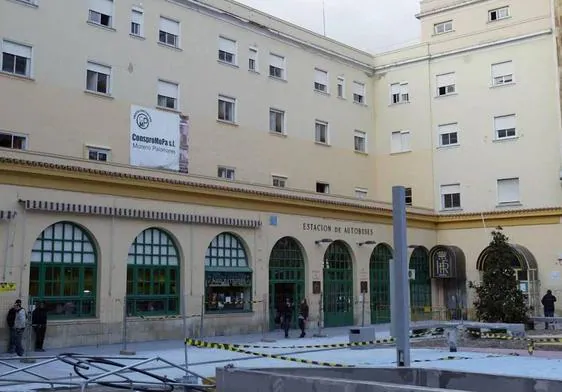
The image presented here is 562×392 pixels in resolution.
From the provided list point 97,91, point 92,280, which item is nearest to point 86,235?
point 92,280

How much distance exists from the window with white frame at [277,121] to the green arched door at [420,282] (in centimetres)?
1028

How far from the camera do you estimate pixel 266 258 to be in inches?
1273

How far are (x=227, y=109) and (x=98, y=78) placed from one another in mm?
7453

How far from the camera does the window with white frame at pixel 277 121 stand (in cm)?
3888

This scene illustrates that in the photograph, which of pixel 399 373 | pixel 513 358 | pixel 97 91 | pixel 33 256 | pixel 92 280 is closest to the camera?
pixel 399 373

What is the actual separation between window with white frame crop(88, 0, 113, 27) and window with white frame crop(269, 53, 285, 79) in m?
10.0

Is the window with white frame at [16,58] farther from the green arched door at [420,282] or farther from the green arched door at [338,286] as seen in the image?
the green arched door at [420,282]

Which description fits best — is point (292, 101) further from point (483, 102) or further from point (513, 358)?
point (513, 358)

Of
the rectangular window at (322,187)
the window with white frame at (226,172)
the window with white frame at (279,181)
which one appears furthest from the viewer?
the rectangular window at (322,187)

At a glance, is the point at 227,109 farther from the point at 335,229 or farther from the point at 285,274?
the point at 285,274

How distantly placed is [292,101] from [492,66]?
1172cm

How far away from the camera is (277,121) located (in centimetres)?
3931

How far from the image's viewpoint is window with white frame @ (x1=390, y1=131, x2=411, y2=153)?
1748 inches

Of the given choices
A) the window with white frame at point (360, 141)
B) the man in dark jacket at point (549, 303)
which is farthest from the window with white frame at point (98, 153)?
the man in dark jacket at point (549, 303)
